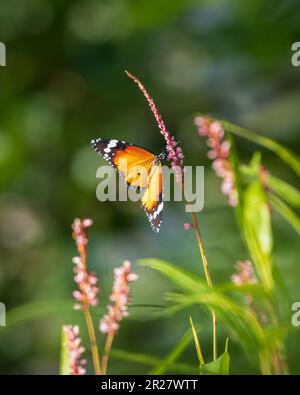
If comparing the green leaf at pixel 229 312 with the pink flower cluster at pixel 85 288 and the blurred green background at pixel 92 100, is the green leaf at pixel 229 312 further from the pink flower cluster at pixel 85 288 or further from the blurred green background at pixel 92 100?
the blurred green background at pixel 92 100

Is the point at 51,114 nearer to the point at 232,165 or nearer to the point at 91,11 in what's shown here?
the point at 91,11

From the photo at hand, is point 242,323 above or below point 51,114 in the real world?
below

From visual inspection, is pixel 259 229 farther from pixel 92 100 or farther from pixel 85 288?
pixel 92 100

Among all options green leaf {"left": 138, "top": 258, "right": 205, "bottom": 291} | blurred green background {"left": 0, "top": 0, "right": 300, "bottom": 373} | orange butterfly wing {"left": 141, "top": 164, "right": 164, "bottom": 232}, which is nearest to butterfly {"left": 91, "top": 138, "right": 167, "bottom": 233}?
orange butterfly wing {"left": 141, "top": 164, "right": 164, "bottom": 232}

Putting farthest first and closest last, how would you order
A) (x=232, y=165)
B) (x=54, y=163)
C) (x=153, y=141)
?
(x=54, y=163) → (x=153, y=141) → (x=232, y=165)

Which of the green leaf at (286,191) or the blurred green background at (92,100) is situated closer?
the green leaf at (286,191)

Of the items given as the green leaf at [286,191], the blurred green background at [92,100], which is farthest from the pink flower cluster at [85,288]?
the blurred green background at [92,100]
